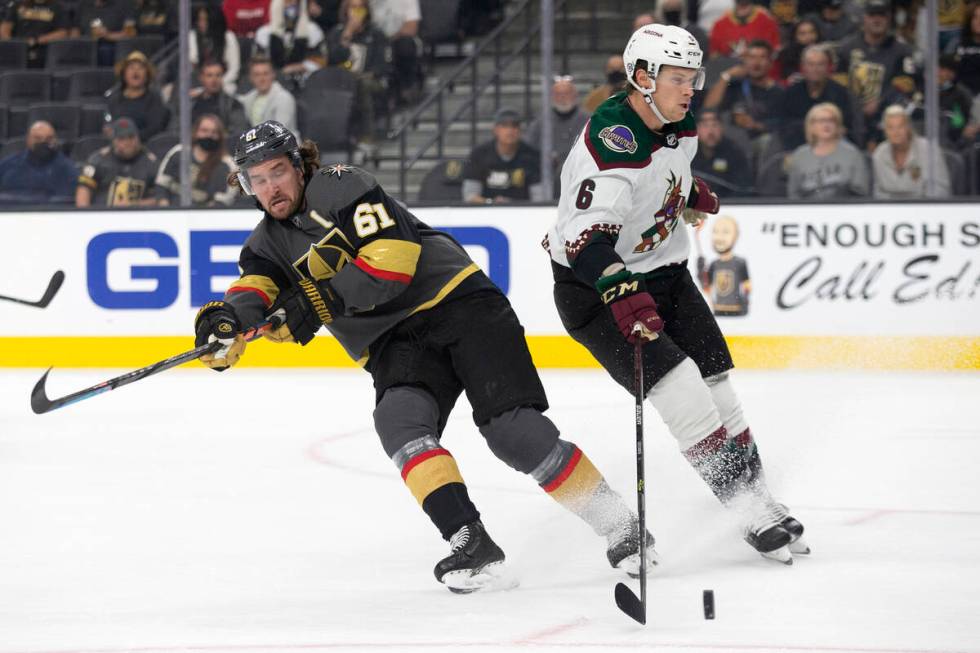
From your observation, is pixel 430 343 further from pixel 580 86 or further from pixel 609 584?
pixel 580 86

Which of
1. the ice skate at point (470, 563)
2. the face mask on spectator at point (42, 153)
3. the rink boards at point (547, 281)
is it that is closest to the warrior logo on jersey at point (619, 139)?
the ice skate at point (470, 563)

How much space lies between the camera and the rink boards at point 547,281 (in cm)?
713

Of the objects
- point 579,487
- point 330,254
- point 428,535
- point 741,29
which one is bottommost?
point 428,535

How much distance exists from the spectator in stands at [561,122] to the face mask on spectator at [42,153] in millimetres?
2463

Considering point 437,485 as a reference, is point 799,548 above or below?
below

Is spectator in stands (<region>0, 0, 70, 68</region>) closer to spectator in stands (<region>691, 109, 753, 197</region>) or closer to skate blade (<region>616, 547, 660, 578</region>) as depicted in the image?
spectator in stands (<region>691, 109, 753, 197</region>)

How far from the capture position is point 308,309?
3229mm

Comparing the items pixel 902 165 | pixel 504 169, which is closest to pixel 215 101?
pixel 504 169

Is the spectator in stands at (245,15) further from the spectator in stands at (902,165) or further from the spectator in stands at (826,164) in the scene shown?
the spectator in stands at (902,165)

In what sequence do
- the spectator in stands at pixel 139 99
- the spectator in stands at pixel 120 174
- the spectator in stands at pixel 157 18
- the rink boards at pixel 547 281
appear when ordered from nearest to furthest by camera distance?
the rink boards at pixel 547 281
the spectator in stands at pixel 120 174
the spectator in stands at pixel 139 99
the spectator in stands at pixel 157 18

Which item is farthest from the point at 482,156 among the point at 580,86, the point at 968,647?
the point at 968,647

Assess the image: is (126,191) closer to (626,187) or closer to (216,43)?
(216,43)

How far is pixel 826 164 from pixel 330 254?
14.8 ft

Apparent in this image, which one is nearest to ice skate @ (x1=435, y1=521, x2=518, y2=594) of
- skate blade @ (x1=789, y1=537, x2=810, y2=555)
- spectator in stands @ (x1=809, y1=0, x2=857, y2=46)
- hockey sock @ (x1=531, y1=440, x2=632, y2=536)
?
hockey sock @ (x1=531, y1=440, x2=632, y2=536)
